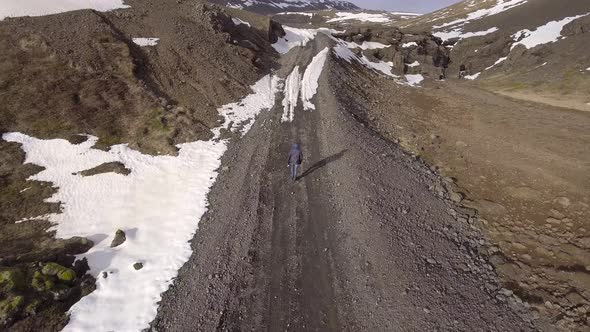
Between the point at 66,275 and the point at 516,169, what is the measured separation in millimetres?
24657

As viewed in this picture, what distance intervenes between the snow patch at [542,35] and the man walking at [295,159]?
59.0 m

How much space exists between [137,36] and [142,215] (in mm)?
23852

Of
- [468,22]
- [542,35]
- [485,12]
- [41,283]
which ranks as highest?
[485,12]

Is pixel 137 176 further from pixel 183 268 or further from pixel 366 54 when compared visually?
pixel 366 54

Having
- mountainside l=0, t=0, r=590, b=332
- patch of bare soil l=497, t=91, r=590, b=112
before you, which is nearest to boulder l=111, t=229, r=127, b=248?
mountainside l=0, t=0, r=590, b=332

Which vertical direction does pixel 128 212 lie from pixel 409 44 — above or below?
below

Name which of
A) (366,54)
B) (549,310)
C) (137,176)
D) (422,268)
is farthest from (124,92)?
(366,54)

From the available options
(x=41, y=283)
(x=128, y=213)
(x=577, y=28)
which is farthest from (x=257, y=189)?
(x=577, y=28)

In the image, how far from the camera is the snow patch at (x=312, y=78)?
2947 centimetres

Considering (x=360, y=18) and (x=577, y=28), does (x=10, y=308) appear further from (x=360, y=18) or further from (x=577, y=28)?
(x=360, y=18)

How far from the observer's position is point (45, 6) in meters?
33.9

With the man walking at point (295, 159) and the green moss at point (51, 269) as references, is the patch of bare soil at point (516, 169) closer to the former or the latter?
the man walking at point (295, 159)

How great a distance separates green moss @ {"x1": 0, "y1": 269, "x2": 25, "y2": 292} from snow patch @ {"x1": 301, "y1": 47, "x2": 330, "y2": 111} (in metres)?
20.7

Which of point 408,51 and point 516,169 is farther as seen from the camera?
point 408,51
